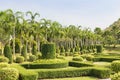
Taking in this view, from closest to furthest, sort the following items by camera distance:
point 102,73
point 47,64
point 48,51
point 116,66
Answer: point 102,73 → point 116,66 → point 47,64 → point 48,51

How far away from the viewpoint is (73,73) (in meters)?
21.5

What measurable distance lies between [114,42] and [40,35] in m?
45.3

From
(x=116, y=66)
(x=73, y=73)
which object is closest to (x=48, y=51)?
(x=73, y=73)

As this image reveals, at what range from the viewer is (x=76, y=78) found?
2091cm

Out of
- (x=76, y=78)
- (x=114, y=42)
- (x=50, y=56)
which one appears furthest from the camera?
(x=114, y=42)

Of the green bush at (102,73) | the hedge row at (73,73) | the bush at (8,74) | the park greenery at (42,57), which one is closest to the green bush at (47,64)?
the park greenery at (42,57)

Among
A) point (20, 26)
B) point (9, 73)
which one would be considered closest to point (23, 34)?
point (20, 26)

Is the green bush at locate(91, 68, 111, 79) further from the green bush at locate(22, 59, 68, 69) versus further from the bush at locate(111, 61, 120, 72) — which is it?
the green bush at locate(22, 59, 68, 69)

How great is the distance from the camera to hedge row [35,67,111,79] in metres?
20.5

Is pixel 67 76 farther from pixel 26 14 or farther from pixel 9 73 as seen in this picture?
pixel 26 14

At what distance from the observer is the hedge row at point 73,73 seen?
806 inches

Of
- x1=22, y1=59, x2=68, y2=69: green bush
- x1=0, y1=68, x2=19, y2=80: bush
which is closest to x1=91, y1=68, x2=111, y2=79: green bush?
x1=22, y1=59, x2=68, y2=69: green bush

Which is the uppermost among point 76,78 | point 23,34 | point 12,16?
point 12,16

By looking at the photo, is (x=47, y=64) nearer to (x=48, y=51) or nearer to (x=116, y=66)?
(x=48, y=51)
